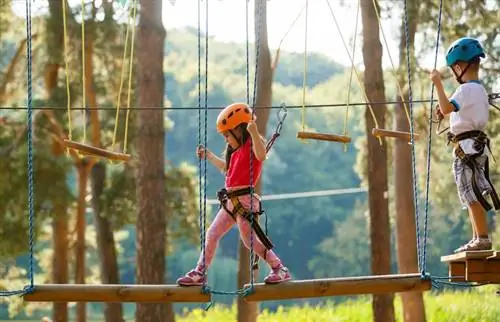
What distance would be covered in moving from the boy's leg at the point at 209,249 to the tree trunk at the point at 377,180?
5.24 meters

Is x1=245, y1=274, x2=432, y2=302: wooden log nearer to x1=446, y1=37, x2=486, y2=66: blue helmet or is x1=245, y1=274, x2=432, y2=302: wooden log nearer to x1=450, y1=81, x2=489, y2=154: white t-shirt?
x1=450, y1=81, x2=489, y2=154: white t-shirt

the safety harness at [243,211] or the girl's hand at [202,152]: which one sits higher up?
the girl's hand at [202,152]

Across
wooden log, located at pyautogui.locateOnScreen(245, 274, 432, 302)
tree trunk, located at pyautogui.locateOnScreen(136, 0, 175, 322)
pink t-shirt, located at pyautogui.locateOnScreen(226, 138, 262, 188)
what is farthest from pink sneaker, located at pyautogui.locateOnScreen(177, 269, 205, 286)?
tree trunk, located at pyautogui.locateOnScreen(136, 0, 175, 322)

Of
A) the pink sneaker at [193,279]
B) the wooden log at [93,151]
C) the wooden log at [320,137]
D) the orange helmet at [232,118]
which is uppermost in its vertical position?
the orange helmet at [232,118]

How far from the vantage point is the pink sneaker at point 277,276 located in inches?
215

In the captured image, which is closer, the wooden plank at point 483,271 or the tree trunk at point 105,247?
the wooden plank at point 483,271

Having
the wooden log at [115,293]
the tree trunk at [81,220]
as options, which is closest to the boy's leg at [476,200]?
the wooden log at [115,293]

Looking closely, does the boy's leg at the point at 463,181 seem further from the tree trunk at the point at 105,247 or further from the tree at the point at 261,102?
the tree trunk at the point at 105,247

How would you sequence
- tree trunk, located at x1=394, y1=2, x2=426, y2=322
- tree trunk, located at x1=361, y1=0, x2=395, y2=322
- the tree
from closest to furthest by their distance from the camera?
1. tree trunk, located at x1=361, y1=0, x2=395, y2=322
2. the tree
3. tree trunk, located at x1=394, y1=2, x2=426, y2=322

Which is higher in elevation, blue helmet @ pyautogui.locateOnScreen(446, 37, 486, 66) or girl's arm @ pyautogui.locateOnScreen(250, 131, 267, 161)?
blue helmet @ pyautogui.locateOnScreen(446, 37, 486, 66)

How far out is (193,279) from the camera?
5574 millimetres

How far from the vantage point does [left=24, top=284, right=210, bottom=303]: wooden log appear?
17.6 ft

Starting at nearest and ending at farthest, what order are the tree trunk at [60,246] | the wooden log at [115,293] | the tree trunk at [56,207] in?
the wooden log at [115,293] → the tree trunk at [56,207] → the tree trunk at [60,246]

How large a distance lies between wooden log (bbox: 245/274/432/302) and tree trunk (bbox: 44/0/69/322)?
9.48m
